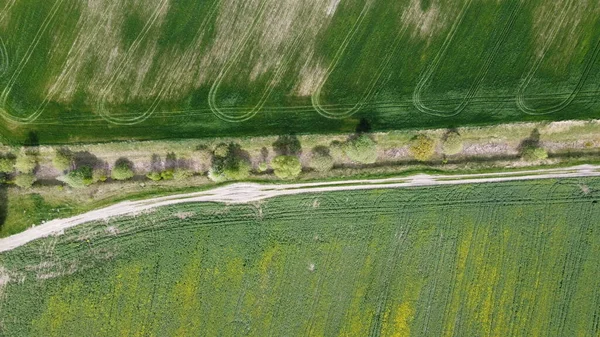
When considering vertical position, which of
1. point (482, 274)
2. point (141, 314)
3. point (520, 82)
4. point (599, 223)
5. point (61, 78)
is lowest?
point (141, 314)

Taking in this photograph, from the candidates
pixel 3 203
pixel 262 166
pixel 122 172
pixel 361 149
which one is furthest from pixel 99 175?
pixel 361 149

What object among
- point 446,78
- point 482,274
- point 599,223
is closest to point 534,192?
point 599,223

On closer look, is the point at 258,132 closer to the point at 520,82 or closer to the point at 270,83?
the point at 270,83

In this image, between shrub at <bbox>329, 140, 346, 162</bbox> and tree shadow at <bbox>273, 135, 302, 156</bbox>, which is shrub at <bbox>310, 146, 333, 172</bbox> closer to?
shrub at <bbox>329, 140, 346, 162</bbox>

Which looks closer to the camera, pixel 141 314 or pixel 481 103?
pixel 141 314

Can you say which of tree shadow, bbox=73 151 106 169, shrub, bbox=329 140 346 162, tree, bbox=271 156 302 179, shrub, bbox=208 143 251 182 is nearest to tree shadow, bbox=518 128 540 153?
shrub, bbox=329 140 346 162

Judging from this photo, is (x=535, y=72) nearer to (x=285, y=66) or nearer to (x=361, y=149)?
(x=361, y=149)

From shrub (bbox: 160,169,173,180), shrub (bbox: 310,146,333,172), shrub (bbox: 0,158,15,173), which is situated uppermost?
shrub (bbox: 310,146,333,172)
